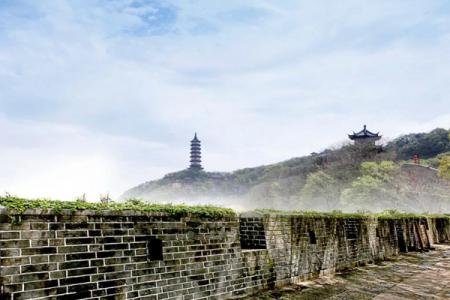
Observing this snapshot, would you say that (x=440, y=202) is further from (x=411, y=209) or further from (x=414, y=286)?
(x=414, y=286)

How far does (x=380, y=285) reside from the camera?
23.0 feet

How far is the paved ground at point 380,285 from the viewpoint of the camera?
5.98 metres

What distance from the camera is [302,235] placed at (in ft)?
24.6

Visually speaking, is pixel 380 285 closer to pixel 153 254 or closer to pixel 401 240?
pixel 153 254

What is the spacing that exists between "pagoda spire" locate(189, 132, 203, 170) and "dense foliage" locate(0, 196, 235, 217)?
12117 centimetres

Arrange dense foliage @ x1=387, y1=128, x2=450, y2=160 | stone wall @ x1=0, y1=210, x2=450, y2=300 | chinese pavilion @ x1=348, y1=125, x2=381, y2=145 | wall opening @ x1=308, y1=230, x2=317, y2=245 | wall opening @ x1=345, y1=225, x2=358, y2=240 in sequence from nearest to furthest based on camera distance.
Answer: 1. stone wall @ x1=0, y1=210, x2=450, y2=300
2. wall opening @ x1=308, y1=230, x2=317, y2=245
3. wall opening @ x1=345, y1=225, x2=358, y2=240
4. chinese pavilion @ x1=348, y1=125, x2=381, y2=145
5. dense foliage @ x1=387, y1=128, x2=450, y2=160

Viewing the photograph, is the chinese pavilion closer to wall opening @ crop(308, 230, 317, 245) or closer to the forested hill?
the forested hill

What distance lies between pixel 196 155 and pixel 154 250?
415ft

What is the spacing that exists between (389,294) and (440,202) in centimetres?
5071

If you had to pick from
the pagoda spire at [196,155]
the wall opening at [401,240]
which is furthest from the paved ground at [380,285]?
the pagoda spire at [196,155]

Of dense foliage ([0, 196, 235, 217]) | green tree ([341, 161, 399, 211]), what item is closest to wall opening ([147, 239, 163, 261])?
dense foliage ([0, 196, 235, 217])

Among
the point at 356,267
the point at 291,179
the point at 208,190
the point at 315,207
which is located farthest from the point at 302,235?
the point at 208,190

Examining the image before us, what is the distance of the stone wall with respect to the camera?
351 cm

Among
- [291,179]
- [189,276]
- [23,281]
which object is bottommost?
[189,276]
